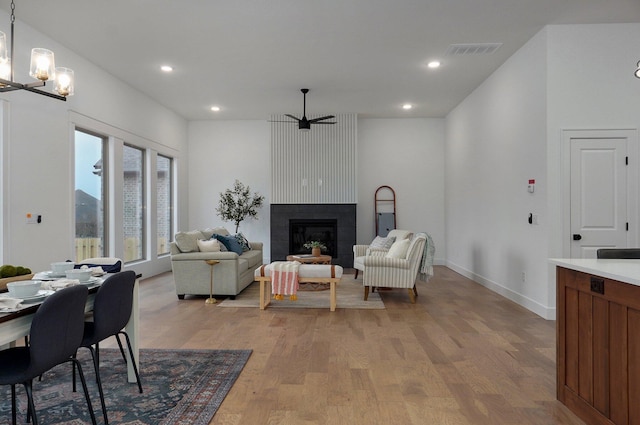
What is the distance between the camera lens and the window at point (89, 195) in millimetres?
5836

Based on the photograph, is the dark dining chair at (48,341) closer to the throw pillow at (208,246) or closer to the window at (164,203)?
the throw pillow at (208,246)

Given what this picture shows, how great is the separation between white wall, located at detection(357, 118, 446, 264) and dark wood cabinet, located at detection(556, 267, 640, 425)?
6726 mm

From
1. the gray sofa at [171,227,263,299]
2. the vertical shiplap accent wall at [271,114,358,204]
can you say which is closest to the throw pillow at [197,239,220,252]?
the gray sofa at [171,227,263,299]

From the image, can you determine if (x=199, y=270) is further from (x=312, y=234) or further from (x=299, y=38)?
(x=312, y=234)

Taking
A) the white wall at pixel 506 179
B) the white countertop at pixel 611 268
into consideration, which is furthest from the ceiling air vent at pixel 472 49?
the white countertop at pixel 611 268

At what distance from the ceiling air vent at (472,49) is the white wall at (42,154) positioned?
192 inches

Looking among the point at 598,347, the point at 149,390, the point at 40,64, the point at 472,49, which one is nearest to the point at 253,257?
Answer: the point at 149,390

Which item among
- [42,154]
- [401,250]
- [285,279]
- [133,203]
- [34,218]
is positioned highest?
[42,154]

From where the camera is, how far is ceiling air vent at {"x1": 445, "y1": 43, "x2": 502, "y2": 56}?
5289 millimetres

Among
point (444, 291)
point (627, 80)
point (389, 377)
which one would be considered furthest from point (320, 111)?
point (389, 377)

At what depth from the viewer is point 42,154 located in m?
4.95

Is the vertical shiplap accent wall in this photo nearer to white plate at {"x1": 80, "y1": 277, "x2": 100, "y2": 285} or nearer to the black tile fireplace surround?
the black tile fireplace surround

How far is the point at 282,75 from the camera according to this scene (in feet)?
21.3

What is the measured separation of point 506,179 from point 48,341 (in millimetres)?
5556
